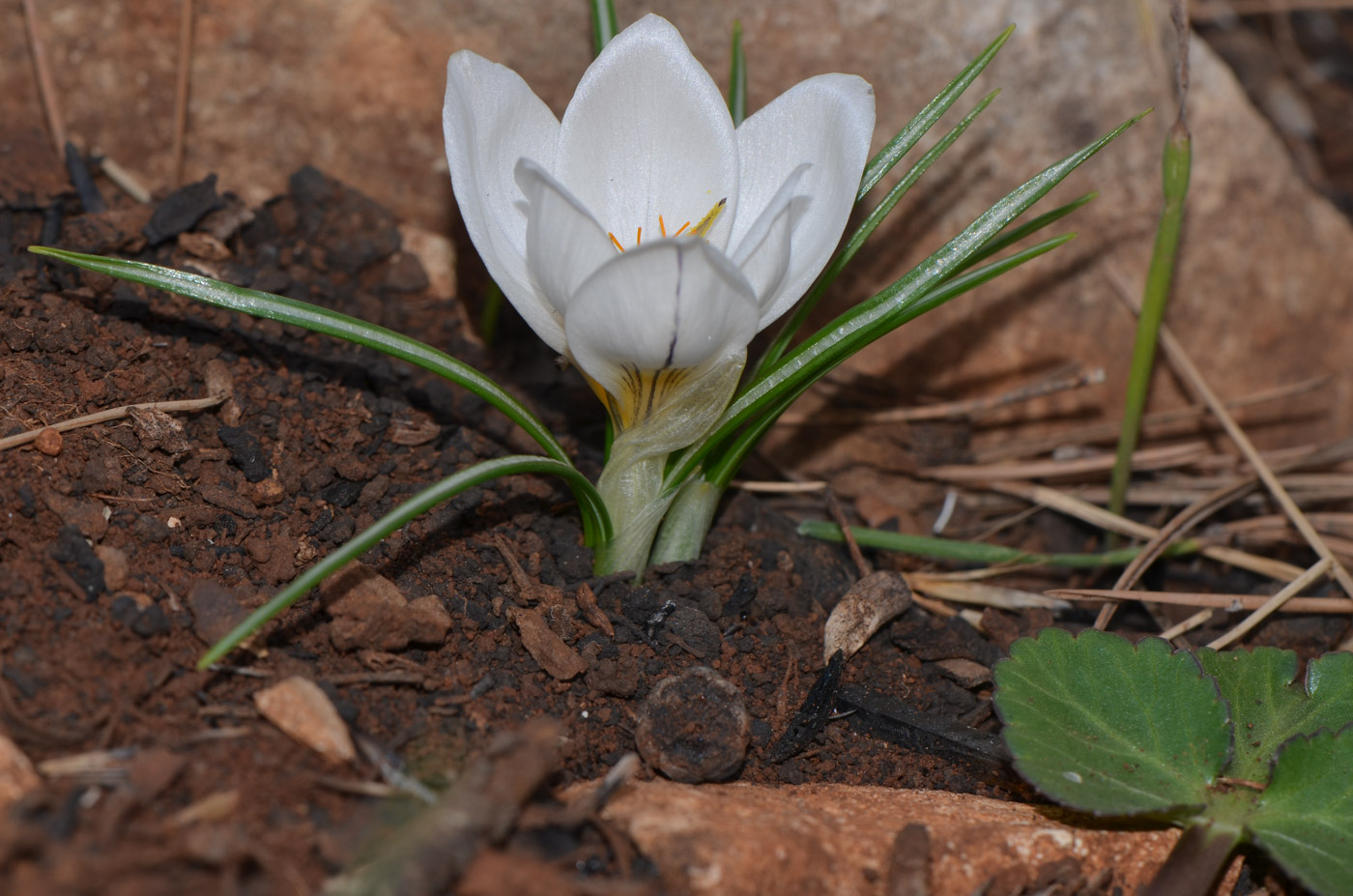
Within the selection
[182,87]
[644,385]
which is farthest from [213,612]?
[182,87]

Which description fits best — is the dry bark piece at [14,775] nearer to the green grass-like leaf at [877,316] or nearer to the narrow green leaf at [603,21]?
the green grass-like leaf at [877,316]

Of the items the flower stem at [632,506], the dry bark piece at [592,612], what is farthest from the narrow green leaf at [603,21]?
the dry bark piece at [592,612]

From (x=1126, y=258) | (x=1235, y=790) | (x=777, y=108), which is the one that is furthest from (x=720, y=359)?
(x=1126, y=258)

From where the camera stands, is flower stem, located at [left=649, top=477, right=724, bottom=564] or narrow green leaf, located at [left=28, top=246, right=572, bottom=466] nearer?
narrow green leaf, located at [left=28, top=246, right=572, bottom=466]

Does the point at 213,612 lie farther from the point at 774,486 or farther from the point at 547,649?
the point at 774,486

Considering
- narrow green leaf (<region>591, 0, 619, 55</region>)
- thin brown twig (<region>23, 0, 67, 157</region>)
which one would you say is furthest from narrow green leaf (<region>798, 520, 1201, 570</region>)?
thin brown twig (<region>23, 0, 67, 157</region>)

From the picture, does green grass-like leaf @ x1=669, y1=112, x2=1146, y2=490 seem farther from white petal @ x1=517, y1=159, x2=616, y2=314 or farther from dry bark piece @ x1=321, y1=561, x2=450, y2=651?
dry bark piece @ x1=321, y1=561, x2=450, y2=651
